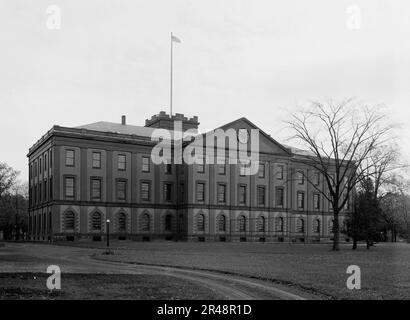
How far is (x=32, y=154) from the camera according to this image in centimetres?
7619

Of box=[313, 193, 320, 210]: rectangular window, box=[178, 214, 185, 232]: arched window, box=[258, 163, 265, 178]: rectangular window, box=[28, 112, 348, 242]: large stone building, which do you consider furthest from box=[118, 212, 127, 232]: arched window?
box=[313, 193, 320, 210]: rectangular window

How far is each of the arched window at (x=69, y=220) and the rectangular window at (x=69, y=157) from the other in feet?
19.8

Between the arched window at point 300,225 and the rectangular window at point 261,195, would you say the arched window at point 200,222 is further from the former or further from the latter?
the arched window at point 300,225

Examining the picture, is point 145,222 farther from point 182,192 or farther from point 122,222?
point 182,192

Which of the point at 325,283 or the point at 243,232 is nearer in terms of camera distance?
the point at 325,283

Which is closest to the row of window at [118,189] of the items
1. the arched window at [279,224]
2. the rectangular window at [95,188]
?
the rectangular window at [95,188]

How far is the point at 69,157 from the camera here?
214ft

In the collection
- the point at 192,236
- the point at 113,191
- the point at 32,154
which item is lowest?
the point at 192,236

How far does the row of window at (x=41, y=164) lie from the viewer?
66.6 meters

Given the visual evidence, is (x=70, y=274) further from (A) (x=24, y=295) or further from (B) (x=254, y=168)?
(B) (x=254, y=168)

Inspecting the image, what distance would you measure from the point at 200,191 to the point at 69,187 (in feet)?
58.5

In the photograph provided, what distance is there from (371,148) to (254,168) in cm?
3291

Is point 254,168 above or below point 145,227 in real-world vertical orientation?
above
